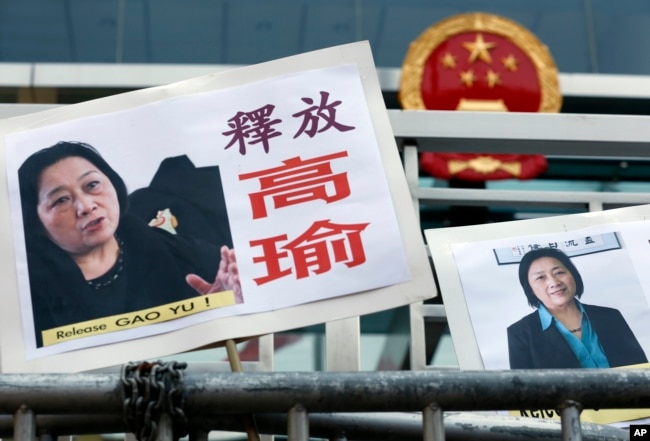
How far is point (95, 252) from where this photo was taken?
6.81ft

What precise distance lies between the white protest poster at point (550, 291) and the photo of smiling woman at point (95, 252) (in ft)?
1.74

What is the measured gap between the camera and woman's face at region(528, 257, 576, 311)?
7.60 feet

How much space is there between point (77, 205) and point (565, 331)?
0.91m

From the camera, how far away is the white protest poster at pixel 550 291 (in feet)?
7.40

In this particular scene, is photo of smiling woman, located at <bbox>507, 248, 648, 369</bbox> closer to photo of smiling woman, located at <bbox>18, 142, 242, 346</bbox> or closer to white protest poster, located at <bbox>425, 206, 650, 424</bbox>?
white protest poster, located at <bbox>425, 206, 650, 424</bbox>

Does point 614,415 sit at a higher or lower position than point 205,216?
lower

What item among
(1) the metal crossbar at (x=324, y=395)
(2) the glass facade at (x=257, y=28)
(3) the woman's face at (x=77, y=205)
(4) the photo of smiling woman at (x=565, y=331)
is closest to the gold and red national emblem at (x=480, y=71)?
(2) the glass facade at (x=257, y=28)

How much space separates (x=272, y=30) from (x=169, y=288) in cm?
826

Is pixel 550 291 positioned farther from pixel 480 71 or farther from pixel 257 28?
pixel 257 28

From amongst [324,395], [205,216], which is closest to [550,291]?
[205,216]

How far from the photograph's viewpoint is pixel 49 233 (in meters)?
2.12

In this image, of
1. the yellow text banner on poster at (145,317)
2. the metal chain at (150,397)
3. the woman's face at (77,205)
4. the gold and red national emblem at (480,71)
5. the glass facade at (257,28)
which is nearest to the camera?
the metal chain at (150,397)

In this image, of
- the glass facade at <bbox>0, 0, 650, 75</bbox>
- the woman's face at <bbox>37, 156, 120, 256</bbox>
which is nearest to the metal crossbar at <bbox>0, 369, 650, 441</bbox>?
the woman's face at <bbox>37, 156, 120, 256</bbox>

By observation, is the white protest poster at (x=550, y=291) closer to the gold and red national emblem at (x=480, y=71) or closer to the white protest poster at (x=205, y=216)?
the white protest poster at (x=205, y=216)
